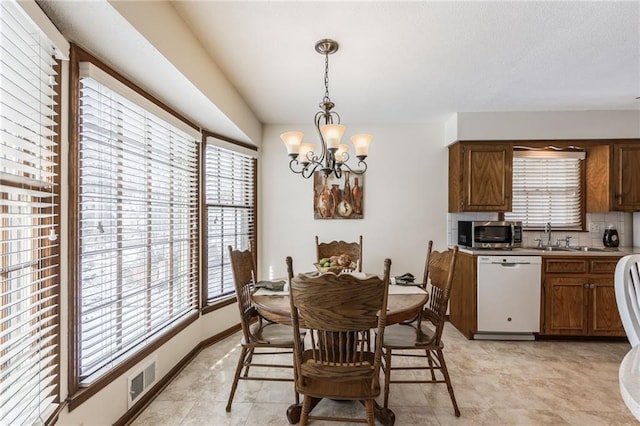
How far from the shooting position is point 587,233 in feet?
12.9

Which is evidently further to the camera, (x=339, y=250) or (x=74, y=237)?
(x=339, y=250)

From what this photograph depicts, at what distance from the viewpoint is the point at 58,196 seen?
1522 millimetres

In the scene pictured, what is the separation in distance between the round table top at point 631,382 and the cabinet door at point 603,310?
291cm

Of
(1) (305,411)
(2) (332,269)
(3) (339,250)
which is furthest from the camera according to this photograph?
(3) (339,250)

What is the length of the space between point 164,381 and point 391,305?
1832 millimetres

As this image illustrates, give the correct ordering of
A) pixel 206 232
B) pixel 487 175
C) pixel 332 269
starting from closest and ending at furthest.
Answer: pixel 332 269, pixel 206 232, pixel 487 175

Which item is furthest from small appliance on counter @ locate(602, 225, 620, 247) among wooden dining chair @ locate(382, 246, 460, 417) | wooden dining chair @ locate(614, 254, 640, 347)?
wooden dining chair @ locate(614, 254, 640, 347)

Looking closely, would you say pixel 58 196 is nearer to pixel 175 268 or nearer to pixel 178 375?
pixel 175 268

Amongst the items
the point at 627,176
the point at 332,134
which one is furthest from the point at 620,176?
the point at 332,134

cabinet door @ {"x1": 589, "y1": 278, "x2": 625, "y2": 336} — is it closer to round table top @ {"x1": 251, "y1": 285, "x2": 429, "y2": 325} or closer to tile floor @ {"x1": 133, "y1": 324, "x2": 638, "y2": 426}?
tile floor @ {"x1": 133, "y1": 324, "x2": 638, "y2": 426}

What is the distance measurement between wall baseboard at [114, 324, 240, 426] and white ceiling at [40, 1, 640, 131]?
7.05ft

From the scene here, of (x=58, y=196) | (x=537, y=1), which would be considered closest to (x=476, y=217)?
(x=537, y=1)

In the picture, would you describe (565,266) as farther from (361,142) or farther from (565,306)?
(361,142)

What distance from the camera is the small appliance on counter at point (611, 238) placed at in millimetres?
3744
